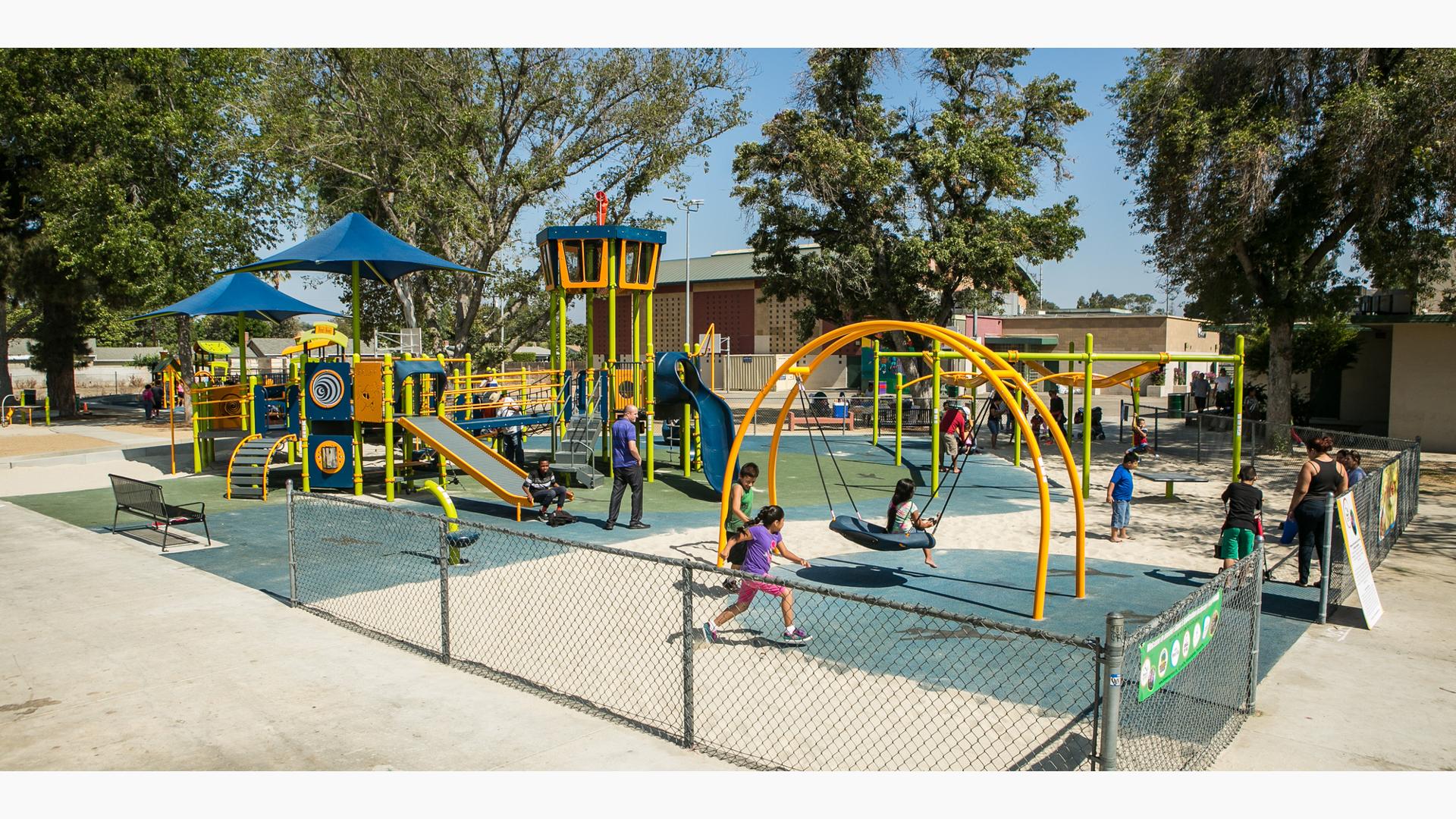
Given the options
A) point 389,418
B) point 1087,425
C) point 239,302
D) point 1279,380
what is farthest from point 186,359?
point 1279,380

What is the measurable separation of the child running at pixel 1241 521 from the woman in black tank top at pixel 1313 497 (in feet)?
1.45

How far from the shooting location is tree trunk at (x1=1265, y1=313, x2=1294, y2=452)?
21.9m

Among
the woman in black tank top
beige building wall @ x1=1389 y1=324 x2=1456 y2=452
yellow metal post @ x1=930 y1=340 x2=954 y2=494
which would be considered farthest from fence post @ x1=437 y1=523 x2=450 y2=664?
beige building wall @ x1=1389 y1=324 x2=1456 y2=452

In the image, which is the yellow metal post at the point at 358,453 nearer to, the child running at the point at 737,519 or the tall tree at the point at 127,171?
the child running at the point at 737,519

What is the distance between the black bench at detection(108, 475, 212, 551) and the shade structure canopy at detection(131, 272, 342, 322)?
8.22 metres

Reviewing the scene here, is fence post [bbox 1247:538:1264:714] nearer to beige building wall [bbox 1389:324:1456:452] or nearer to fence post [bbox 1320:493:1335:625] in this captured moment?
fence post [bbox 1320:493:1335:625]

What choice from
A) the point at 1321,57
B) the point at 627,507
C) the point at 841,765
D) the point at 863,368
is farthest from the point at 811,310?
the point at 841,765

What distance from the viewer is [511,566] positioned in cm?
1062

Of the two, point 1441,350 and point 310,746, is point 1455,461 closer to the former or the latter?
point 1441,350

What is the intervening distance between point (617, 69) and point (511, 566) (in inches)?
809

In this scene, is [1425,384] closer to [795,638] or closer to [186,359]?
[795,638]

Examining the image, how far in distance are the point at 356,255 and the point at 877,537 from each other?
10932mm

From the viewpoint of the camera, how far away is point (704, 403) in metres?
16.7

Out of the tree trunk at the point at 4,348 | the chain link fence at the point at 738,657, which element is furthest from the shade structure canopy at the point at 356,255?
the tree trunk at the point at 4,348
